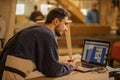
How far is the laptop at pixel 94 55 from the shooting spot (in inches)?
94.1

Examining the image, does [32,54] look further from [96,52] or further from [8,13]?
[8,13]

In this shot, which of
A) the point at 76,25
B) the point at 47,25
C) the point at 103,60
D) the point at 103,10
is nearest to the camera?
the point at 47,25

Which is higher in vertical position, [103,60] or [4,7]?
[4,7]

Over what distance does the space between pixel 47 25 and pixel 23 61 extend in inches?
14.4

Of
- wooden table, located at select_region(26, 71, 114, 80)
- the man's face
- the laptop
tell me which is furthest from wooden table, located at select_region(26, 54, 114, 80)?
the man's face

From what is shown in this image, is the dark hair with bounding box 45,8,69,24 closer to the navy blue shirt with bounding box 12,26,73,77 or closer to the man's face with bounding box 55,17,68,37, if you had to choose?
the man's face with bounding box 55,17,68,37

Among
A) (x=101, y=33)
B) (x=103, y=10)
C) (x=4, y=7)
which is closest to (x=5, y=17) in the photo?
(x=4, y=7)

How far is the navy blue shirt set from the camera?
6.21ft

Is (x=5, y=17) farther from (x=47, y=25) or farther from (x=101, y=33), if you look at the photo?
(x=101, y=33)

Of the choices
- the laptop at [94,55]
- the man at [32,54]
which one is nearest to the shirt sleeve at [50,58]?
the man at [32,54]

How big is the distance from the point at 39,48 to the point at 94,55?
0.80 m

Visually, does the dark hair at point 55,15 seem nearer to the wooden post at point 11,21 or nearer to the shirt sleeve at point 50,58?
the shirt sleeve at point 50,58

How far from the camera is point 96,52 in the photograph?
248 cm

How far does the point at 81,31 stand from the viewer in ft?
23.9
